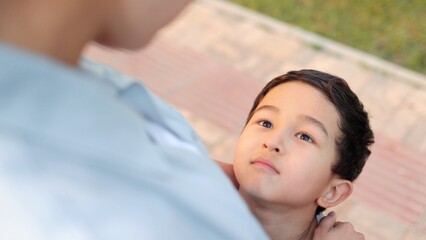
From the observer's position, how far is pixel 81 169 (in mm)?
764

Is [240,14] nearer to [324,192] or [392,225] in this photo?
[392,225]

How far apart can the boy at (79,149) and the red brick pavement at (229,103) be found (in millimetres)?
2106

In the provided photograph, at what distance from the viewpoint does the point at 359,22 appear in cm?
385

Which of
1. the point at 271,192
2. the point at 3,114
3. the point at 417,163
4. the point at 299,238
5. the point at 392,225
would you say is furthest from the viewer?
the point at 417,163

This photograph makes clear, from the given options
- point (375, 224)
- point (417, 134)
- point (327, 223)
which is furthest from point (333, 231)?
point (417, 134)

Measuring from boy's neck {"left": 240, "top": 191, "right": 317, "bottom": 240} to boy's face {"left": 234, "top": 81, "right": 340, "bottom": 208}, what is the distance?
0.03 metres

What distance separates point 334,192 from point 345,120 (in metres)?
0.21

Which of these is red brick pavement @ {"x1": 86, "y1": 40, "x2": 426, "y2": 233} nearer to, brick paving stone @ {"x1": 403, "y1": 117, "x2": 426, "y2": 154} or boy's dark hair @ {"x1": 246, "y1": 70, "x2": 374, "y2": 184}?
brick paving stone @ {"x1": 403, "y1": 117, "x2": 426, "y2": 154}

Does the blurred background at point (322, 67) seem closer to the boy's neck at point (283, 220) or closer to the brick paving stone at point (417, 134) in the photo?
the brick paving stone at point (417, 134)

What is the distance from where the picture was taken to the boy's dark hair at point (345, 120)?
1.80m

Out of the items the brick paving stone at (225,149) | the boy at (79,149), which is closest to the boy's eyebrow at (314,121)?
the boy at (79,149)

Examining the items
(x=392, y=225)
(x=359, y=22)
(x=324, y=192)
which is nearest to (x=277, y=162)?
(x=324, y=192)

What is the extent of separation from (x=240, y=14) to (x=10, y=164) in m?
3.32

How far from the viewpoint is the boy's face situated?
1.63 metres
